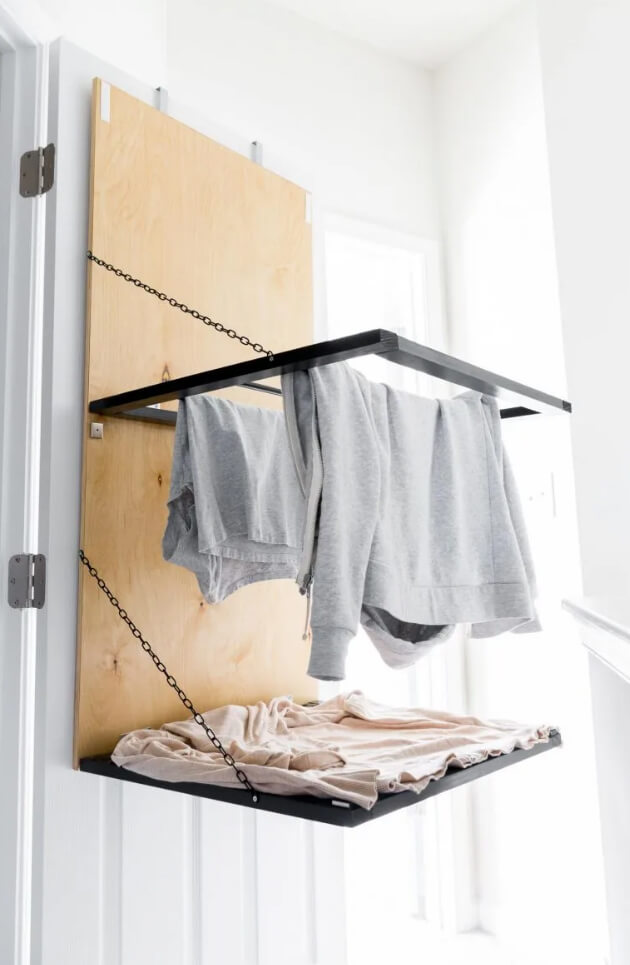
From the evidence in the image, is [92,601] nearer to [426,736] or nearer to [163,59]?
[426,736]

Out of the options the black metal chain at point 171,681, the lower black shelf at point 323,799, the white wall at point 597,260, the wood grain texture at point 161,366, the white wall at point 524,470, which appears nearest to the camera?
the lower black shelf at point 323,799

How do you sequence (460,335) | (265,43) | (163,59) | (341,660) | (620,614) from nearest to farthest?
(620,614), (341,660), (163,59), (265,43), (460,335)

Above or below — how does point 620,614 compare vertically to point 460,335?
below

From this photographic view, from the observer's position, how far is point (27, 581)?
49.6 inches

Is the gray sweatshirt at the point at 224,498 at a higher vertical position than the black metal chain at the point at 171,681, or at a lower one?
higher

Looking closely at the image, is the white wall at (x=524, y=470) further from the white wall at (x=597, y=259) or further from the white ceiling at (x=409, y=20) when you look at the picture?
the white wall at (x=597, y=259)

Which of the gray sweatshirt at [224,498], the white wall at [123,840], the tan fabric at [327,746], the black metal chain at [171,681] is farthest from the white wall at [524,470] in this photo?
the black metal chain at [171,681]

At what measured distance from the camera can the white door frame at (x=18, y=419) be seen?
3.96 feet

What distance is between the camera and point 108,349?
1366mm

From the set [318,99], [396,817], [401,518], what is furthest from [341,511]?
[318,99]

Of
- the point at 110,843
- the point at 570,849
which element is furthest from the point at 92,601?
the point at 570,849

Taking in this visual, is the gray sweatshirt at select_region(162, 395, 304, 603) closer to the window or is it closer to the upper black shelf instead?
the upper black shelf

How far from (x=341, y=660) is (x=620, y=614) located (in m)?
0.35

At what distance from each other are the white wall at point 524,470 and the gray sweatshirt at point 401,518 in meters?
0.99
